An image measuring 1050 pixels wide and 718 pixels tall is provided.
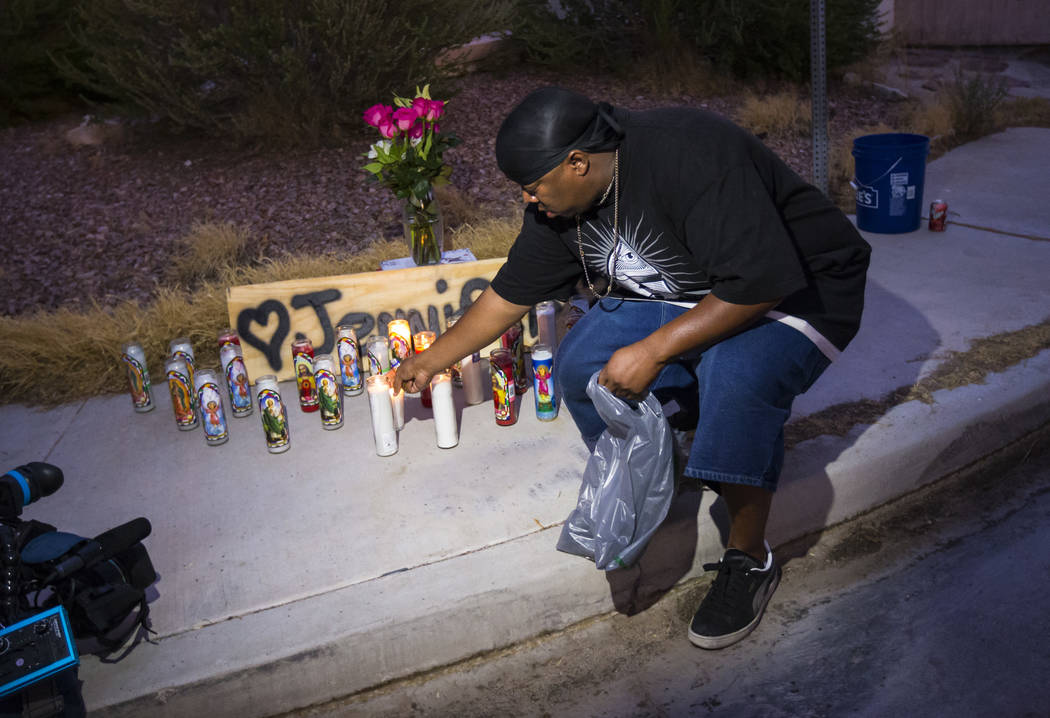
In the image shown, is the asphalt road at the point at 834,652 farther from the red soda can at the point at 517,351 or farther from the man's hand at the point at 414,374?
the red soda can at the point at 517,351

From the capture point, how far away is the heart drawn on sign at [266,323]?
13.8 ft

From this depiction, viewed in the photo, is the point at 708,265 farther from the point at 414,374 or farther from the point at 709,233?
the point at 414,374

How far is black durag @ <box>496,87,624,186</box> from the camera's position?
2438 mm

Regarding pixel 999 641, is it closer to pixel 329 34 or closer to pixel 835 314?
pixel 835 314

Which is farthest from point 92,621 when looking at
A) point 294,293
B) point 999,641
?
point 999,641

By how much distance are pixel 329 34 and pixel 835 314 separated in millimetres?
5823

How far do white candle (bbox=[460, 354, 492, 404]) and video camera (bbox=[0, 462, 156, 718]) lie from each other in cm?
159

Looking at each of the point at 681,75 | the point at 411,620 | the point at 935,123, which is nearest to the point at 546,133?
the point at 411,620

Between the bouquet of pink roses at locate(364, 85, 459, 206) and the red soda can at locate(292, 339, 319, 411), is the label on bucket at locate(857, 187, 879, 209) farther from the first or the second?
the red soda can at locate(292, 339, 319, 411)

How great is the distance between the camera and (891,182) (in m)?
5.73

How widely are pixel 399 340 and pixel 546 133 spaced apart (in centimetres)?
176

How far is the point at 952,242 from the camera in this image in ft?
18.3

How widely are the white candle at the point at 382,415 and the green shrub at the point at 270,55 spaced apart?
4649 mm

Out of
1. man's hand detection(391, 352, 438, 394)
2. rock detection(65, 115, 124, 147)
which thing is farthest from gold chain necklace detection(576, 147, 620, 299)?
rock detection(65, 115, 124, 147)
